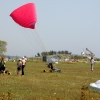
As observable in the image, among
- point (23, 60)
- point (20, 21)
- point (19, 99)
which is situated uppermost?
point (20, 21)

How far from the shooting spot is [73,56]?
119500mm

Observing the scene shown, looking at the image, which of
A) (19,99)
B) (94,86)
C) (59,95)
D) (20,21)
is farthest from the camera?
(20,21)

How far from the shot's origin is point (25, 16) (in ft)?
80.1

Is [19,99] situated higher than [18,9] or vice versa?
[18,9]

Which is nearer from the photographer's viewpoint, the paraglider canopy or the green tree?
the paraglider canopy

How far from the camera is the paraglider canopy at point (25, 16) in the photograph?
24453mm

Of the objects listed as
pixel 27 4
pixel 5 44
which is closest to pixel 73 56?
pixel 5 44

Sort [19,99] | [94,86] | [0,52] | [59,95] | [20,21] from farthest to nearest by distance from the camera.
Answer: [0,52] → [20,21] → [94,86] → [59,95] → [19,99]

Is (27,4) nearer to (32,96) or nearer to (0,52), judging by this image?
(32,96)

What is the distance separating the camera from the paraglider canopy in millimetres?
24453

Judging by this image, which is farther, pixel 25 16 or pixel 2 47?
pixel 2 47

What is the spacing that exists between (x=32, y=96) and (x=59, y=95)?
1.23 metres

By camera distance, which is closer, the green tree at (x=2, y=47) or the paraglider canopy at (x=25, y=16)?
the paraglider canopy at (x=25, y=16)

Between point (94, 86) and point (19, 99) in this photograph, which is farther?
point (94, 86)
